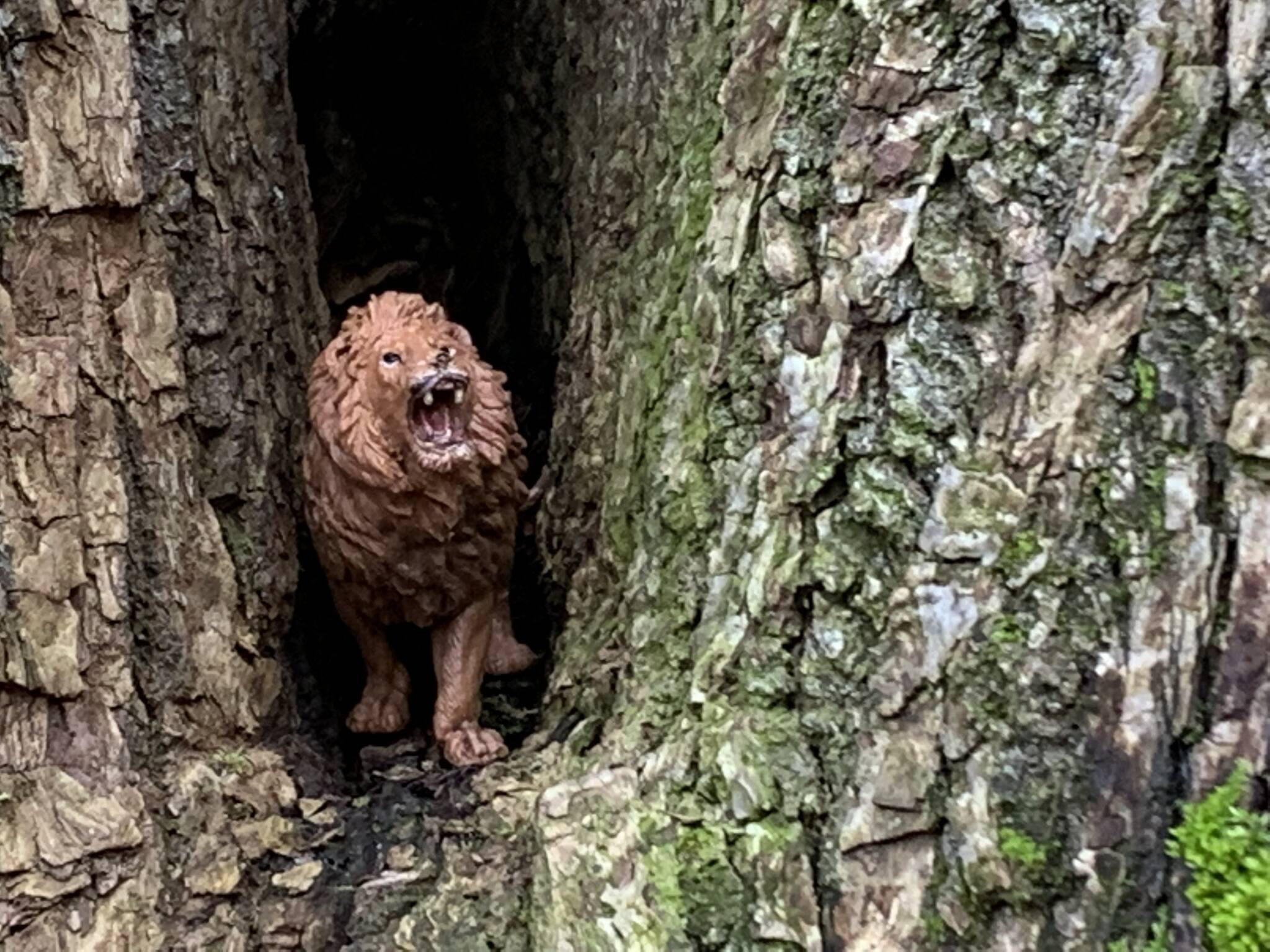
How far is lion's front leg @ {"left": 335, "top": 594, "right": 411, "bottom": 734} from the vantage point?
82.3 inches

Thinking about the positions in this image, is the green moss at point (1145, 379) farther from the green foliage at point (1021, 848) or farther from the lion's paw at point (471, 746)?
the lion's paw at point (471, 746)

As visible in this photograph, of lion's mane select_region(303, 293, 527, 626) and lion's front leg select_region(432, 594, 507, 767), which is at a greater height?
lion's mane select_region(303, 293, 527, 626)

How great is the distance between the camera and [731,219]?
1.80 m

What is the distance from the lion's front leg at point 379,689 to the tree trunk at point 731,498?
0.06 meters

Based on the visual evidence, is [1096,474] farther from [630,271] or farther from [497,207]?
[497,207]

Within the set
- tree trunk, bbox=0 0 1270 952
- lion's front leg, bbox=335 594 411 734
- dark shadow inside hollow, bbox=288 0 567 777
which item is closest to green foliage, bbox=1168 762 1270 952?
tree trunk, bbox=0 0 1270 952

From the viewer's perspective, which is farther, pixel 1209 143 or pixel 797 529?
pixel 797 529

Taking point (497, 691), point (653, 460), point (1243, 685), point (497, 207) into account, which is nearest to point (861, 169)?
point (653, 460)

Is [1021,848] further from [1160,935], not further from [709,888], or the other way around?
[709,888]

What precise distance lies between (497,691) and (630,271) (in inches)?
28.0

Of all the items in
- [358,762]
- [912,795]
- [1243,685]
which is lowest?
[358,762]

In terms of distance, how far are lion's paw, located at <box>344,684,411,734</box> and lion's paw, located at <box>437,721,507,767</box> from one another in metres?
0.12

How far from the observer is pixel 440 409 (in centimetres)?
184

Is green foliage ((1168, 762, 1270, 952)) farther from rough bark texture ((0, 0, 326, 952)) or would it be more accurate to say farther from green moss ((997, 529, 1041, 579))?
rough bark texture ((0, 0, 326, 952))
